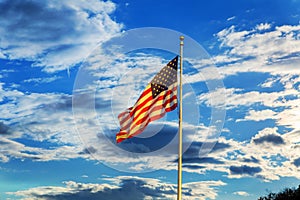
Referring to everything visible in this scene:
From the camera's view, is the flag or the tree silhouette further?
the tree silhouette

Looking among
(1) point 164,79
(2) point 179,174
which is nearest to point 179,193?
(2) point 179,174

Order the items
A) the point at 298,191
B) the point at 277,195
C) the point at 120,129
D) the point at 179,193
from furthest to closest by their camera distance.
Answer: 1. the point at 277,195
2. the point at 298,191
3. the point at 120,129
4. the point at 179,193

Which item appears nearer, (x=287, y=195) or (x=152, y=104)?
(x=152, y=104)

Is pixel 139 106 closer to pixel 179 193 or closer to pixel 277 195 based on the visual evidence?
pixel 179 193

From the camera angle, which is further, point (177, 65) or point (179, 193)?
point (177, 65)

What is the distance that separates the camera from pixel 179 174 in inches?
987

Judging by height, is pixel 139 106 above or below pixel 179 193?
above

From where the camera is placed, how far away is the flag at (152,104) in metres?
25.5

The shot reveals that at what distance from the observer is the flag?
25469 millimetres

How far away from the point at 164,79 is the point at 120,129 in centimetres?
372

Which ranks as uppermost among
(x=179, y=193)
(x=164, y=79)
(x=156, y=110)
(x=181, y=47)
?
(x=181, y=47)

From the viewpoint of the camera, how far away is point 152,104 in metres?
25.6

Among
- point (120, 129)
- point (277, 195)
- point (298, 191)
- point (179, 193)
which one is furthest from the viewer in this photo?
point (277, 195)

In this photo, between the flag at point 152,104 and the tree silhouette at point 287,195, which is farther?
the tree silhouette at point 287,195
